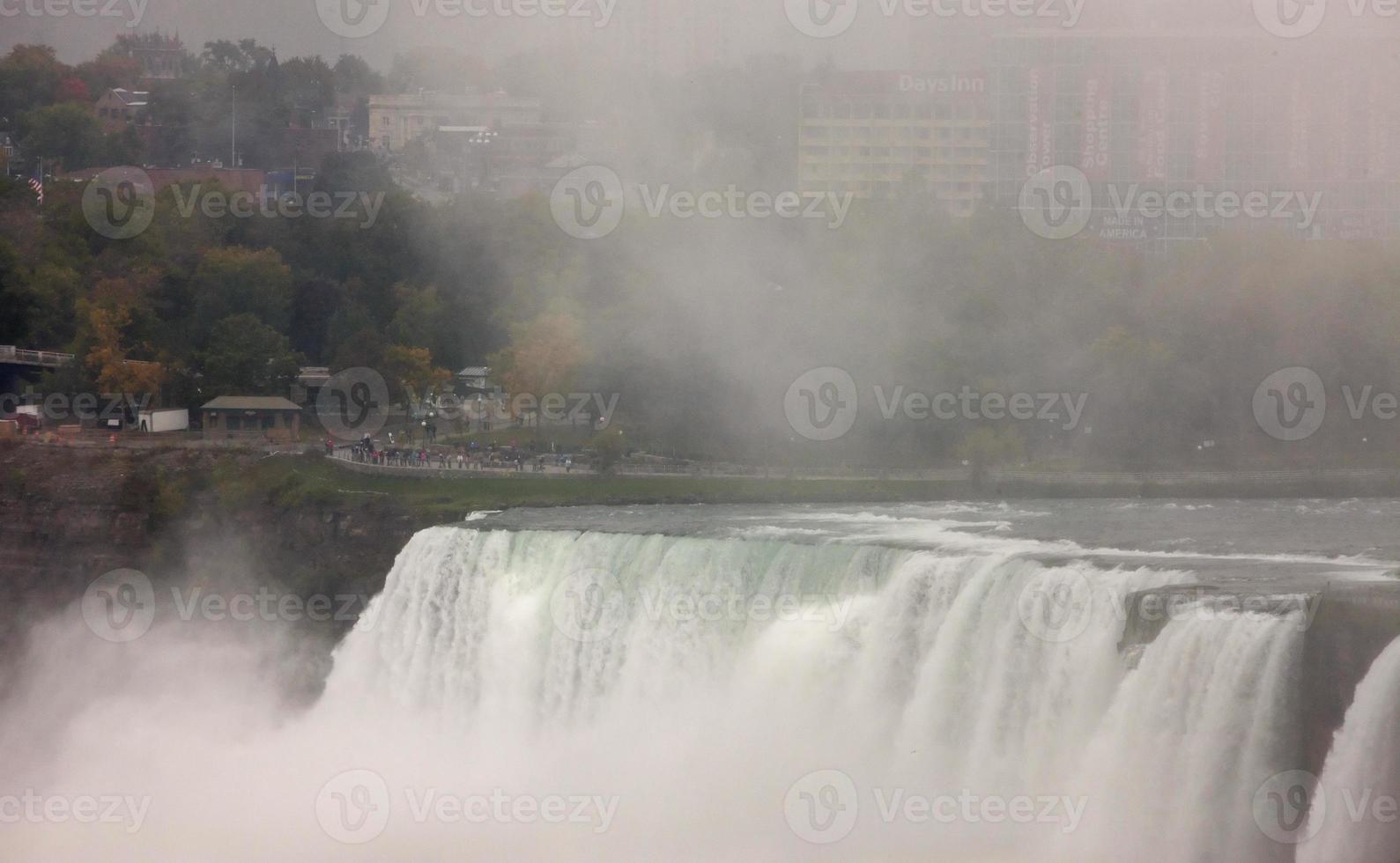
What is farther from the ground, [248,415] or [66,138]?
[66,138]

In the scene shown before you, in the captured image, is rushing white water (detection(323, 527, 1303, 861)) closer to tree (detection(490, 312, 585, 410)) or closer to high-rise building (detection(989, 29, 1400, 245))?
tree (detection(490, 312, 585, 410))

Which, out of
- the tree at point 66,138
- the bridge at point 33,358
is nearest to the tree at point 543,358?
the bridge at point 33,358

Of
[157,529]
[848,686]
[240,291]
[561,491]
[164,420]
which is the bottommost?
[157,529]

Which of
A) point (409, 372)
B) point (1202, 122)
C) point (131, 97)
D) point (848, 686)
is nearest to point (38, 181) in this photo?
point (131, 97)

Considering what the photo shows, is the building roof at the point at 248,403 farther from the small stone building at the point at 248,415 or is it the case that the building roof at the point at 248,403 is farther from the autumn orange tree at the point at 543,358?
the autumn orange tree at the point at 543,358

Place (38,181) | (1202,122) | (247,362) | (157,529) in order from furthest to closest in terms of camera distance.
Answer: (38,181) < (1202,122) < (247,362) < (157,529)

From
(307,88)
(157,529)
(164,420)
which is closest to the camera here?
(157,529)

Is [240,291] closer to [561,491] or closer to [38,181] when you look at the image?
[561,491]
